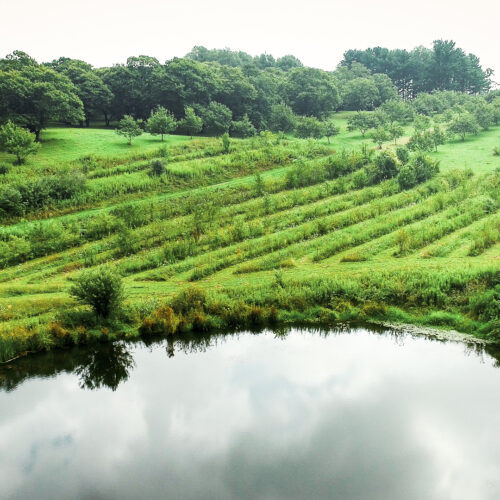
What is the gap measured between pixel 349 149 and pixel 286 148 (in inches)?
430

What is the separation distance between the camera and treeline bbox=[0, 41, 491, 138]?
202 ft

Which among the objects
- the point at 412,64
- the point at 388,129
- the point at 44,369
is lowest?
the point at 44,369

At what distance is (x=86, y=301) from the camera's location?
2647 centimetres

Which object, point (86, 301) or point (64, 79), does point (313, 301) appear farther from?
point (64, 79)

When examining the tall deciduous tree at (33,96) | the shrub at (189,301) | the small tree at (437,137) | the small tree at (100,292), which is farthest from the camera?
the small tree at (437,137)

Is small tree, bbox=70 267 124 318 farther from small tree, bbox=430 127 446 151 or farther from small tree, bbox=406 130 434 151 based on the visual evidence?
small tree, bbox=430 127 446 151

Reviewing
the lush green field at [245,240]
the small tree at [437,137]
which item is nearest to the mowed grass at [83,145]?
the lush green field at [245,240]

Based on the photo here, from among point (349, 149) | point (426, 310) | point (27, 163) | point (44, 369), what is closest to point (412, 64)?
point (349, 149)

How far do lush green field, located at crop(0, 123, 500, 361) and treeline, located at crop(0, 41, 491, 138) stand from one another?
640cm

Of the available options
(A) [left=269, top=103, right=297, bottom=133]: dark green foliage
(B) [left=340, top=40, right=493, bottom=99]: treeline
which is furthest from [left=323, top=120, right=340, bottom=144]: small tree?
(B) [left=340, top=40, right=493, bottom=99]: treeline

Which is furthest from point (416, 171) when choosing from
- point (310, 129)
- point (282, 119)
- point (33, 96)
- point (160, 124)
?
point (33, 96)

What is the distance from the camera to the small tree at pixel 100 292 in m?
25.8

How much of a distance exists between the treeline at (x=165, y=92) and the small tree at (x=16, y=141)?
8.27 metres

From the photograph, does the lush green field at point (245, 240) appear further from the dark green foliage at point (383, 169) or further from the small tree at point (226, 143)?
the dark green foliage at point (383, 169)
